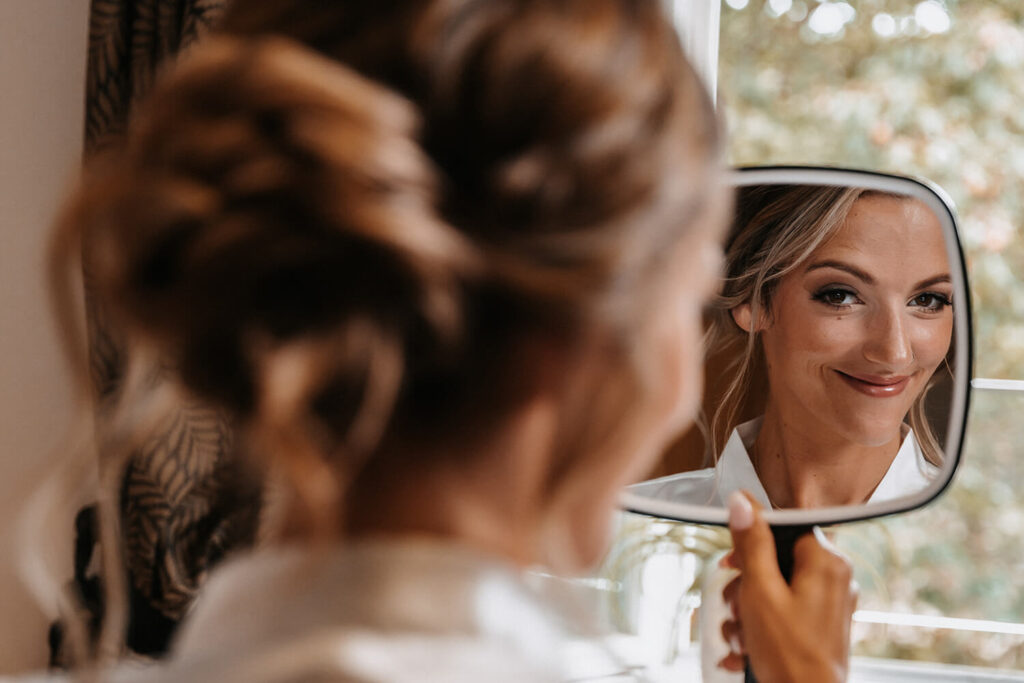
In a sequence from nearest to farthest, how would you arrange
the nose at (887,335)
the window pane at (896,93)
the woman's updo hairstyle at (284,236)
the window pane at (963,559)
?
the woman's updo hairstyle at (284,236)
the nose at (887,335)
the window pane at (896,93)
the window pane at (963,559)

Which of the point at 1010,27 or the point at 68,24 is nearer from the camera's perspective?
the point at 68,24

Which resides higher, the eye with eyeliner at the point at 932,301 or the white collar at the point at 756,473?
the eye with eyeliner at the point at 932,301

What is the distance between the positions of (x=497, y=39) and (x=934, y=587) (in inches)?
63.3

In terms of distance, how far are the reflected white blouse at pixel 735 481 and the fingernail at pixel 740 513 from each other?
0.03m

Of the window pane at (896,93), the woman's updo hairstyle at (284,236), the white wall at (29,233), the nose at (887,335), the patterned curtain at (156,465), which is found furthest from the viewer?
the window pane at (896,93)

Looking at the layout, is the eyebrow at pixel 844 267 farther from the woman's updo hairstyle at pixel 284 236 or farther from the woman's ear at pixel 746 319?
the woman's updo hairstyle at pixel 284 236

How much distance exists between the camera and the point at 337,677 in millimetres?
448

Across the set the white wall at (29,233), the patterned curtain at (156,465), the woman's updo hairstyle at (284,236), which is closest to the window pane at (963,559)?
the patterned curtain at (156,465)

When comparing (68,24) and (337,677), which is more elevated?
(68,24)

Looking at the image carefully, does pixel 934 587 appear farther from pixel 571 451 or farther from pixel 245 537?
pixel 571 451

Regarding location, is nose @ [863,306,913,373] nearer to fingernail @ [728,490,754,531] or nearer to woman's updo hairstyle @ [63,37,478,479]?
fingernail @ [728,490,754,531]

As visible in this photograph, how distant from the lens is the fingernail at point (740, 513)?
0.87 meters

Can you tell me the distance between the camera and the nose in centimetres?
84

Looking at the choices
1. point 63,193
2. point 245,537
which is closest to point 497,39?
point 245,537
